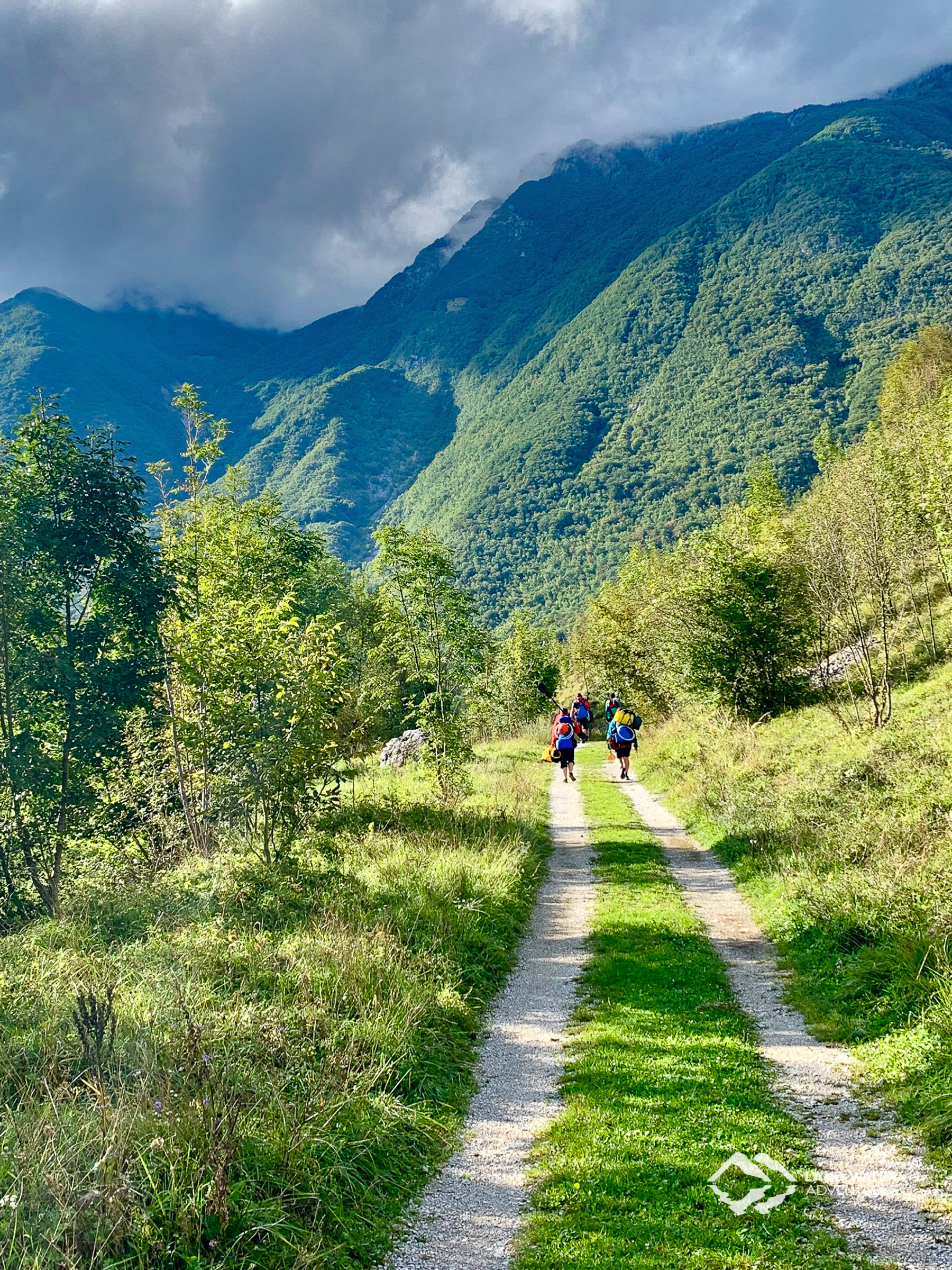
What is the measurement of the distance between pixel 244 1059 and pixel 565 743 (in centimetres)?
1826

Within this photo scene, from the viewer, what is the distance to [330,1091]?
5629mm

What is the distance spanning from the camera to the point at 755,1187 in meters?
4.77

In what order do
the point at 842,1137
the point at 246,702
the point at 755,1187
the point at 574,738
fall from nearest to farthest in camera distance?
the point at 755,1187 → the point at 842,1137 → the point at 246,702 → the point at 574,738


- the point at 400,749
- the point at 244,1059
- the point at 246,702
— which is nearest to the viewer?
the point at 244,1059

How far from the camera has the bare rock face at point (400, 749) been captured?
2995 cm

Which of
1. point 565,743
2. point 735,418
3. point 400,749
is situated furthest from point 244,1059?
point 735,418

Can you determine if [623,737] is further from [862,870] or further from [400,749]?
[862,870]

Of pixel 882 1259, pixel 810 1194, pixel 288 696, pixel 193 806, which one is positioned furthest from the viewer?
pixel 193 806

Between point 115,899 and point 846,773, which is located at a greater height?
point 846,773

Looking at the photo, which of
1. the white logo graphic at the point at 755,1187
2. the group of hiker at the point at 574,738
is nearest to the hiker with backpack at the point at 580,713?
the group of hiker at the point at 574,738

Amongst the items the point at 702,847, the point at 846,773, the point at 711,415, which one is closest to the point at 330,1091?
the point at 702,847

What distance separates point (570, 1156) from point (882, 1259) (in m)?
1.95

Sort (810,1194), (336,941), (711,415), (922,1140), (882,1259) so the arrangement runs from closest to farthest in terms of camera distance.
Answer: (882,1259) → (810,1194) → (922,1140) → (336,941) → (711,415)

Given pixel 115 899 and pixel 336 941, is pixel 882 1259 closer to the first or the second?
pixel 336 941
